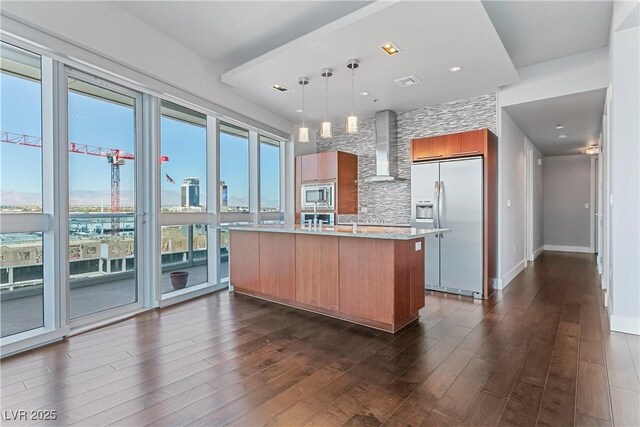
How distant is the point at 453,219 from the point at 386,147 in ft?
5.53

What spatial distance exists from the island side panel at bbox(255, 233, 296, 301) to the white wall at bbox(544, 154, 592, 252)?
313 inches

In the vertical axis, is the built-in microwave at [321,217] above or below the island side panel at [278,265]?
above

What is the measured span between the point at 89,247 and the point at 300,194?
345 centimetres

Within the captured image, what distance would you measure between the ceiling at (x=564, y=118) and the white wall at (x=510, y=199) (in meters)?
0.21

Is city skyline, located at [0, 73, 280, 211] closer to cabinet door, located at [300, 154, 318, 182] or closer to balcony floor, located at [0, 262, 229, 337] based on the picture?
balcony floor, located at [0, 262, 229, 337]

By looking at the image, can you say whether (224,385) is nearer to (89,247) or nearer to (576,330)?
(89,247)

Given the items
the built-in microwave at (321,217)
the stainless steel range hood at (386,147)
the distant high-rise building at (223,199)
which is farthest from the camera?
the built-in microwave at (321,217)

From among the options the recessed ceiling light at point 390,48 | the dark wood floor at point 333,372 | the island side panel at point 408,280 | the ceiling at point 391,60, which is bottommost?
the dark wood floor at point 333,372

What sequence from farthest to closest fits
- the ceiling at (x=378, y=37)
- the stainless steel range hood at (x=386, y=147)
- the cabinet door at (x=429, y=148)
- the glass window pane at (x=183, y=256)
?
1. the stainless steel range hood at (x=386, y=147)
2. the cabinet door at (x=429, y=148)
3. the glass window pane at (x=183, y=256)
4. the ceiling at (x=378, y=37)

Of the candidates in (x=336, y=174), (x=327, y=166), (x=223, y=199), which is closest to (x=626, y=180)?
(x=336, y=174)

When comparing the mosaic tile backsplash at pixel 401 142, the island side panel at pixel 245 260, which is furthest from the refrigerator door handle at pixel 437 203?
the island side panel at pixel 245 260

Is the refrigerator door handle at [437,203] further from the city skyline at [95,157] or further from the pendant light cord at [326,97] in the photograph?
the city skyline at [95,157]

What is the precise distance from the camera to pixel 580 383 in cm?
208

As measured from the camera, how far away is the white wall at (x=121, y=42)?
259 cm
